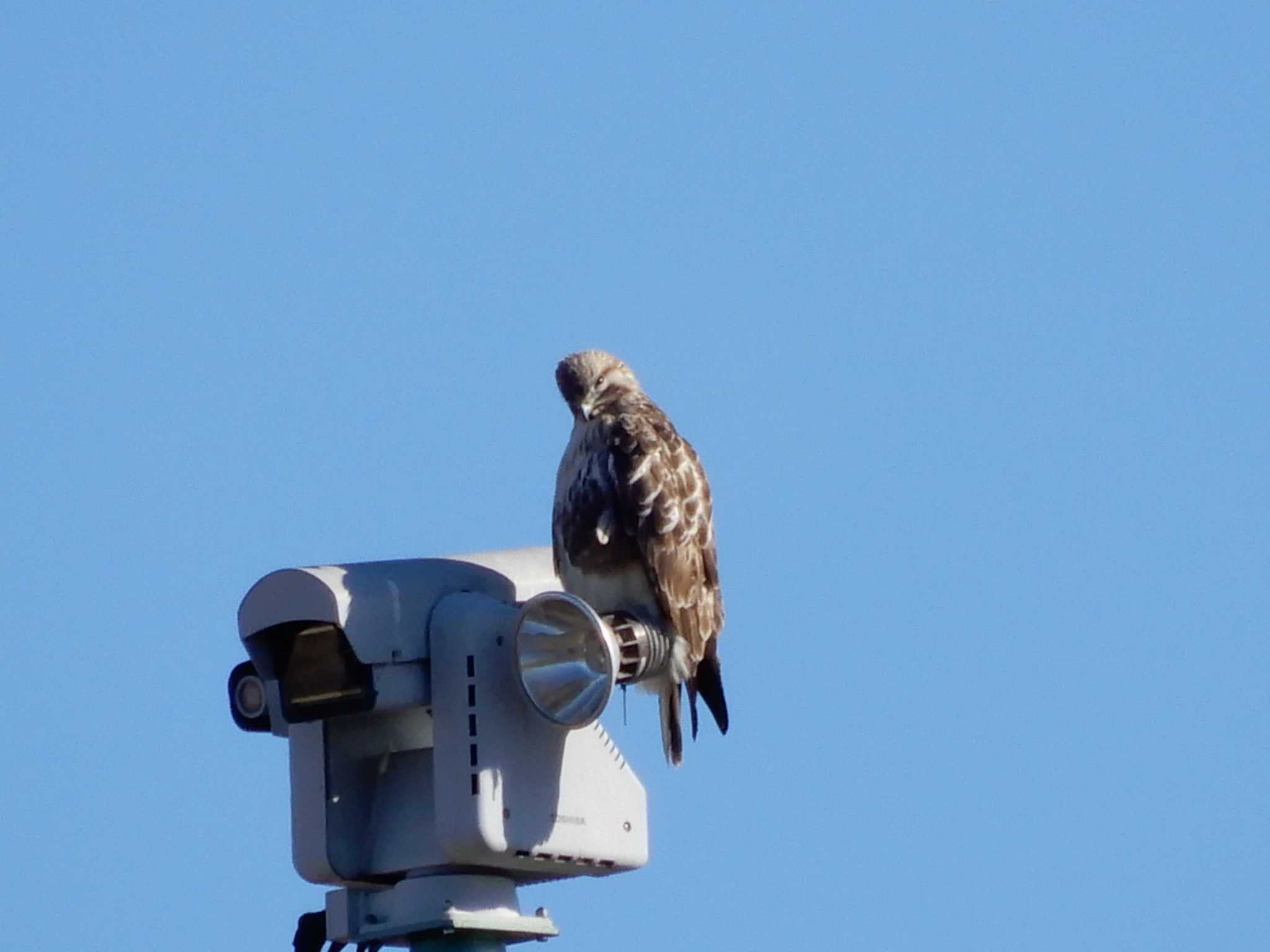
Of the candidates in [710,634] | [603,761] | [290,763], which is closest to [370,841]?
[290,763]

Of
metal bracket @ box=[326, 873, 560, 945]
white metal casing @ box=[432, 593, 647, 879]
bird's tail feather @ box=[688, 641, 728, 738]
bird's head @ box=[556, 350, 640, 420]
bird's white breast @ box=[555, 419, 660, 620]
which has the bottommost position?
metal bracket @ box=[326, 873, 560, 945]

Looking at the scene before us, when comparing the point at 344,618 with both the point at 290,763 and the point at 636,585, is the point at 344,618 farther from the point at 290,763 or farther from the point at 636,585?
the point at 636,585

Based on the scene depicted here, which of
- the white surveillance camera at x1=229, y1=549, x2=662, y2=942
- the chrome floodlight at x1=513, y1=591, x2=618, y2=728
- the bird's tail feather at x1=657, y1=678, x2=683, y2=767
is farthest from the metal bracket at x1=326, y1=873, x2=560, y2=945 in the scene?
the bird's tail feather at x1=657, y1=678, x2=683, y2=767

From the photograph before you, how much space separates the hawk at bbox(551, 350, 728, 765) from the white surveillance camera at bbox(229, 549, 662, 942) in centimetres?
126

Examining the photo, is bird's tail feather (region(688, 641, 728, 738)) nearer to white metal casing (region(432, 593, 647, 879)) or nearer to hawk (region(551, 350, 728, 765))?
hawk (region(551, 350, 728, 765))

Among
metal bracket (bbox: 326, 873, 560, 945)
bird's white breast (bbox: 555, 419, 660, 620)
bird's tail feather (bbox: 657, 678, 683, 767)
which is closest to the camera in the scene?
metal bracket (bbox: 326, 873, 560, 945)

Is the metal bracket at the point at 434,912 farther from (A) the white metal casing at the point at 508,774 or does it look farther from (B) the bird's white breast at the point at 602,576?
(B) the bird's white breast at the point at 602,576

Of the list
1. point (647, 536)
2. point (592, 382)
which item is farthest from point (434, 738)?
point (592, 382)

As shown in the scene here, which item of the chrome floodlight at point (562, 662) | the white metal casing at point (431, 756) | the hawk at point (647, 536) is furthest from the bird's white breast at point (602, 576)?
the chrome floodlight at point (562, 662)

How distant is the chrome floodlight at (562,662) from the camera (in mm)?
3756

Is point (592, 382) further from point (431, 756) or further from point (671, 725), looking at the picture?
point (431, 756)

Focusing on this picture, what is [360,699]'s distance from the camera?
384 cm

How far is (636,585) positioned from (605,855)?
171 centimetres

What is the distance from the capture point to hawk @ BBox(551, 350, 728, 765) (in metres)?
5.40
